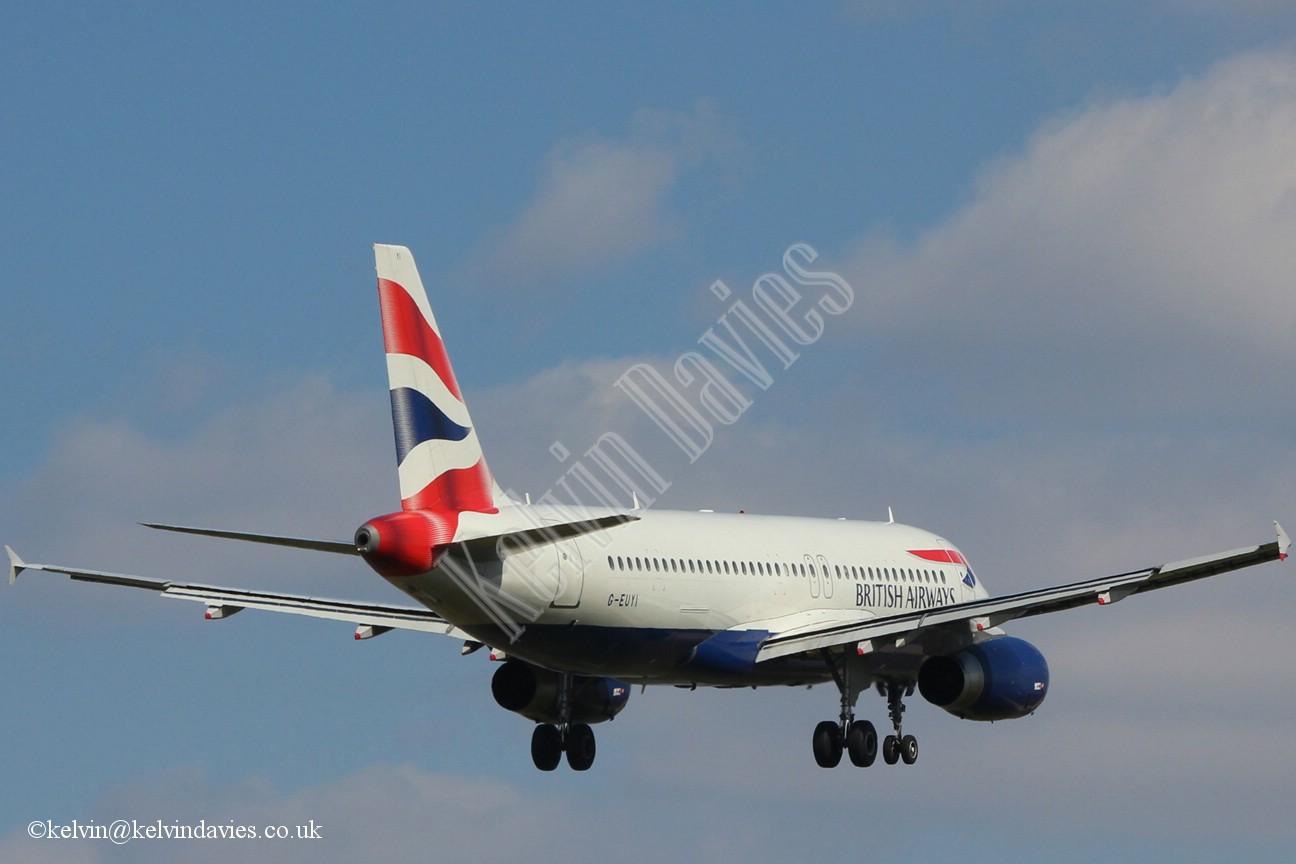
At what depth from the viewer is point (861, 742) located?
1794 inches

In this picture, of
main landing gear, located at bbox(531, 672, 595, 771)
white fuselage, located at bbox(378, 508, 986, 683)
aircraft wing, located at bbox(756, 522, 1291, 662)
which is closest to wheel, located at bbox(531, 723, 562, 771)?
main landing gear, located at bbox(531, 672, 595, 771)

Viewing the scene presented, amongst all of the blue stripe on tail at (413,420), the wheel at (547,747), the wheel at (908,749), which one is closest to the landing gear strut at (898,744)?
the wheel at (908,749)

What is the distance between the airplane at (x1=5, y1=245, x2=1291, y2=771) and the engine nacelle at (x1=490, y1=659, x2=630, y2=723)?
0.04 meters

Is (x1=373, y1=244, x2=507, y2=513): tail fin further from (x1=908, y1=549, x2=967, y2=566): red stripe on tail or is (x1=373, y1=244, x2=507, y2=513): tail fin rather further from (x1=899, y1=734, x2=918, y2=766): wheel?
(x1=908, y1=549, x2=967, y2=566): red stripe on tail

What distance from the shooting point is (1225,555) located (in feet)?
122

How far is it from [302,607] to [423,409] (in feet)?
30.2

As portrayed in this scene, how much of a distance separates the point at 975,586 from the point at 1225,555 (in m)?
16.4

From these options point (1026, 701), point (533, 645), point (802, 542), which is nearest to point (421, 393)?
point (533, 645)

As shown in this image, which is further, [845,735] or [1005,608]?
[845,735]

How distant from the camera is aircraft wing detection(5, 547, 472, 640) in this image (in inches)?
1747

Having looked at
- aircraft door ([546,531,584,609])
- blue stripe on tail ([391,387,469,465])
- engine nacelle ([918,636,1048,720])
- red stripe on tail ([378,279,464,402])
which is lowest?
engine nacelle ([918,636,1048,720])

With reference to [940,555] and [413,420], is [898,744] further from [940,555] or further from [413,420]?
[413,420]

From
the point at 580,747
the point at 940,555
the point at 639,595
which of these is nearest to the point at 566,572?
the point at 639,595

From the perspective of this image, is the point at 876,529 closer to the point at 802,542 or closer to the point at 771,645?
the point at 802,542
